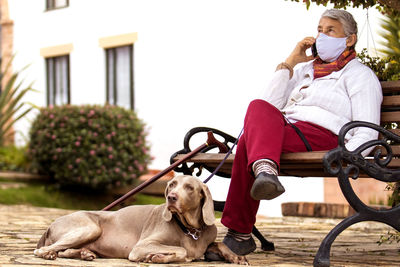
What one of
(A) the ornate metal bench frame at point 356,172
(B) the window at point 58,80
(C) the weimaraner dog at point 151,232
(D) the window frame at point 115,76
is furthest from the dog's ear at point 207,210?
(B) the window at point 58,80

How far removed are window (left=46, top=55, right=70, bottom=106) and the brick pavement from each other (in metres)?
7.42

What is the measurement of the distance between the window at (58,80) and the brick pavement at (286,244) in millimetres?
7416

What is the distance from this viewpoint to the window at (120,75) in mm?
15094

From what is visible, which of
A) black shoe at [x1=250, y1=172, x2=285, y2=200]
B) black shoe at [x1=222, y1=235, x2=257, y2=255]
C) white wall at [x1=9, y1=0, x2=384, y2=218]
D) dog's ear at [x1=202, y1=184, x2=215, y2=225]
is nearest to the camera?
black shoe at [x1=250, y1=172, x2=285, y2=200]

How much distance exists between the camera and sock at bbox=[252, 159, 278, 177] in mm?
4205

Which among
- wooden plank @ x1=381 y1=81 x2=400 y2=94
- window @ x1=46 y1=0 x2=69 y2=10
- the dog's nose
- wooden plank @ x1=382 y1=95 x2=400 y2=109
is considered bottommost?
the dog's nose

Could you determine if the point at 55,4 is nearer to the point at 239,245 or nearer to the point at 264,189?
the point at 239,245

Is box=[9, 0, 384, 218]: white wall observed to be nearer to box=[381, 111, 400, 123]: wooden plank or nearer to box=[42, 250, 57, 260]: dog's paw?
box=[381, 111, 400, 123]: wooden plank

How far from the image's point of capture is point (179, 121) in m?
13.7

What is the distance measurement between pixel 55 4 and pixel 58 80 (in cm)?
167

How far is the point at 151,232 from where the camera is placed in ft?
14.6

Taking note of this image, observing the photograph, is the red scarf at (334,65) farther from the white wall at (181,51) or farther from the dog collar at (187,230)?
the white wall at (181,51)

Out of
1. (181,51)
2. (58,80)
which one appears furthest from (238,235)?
(58,80)

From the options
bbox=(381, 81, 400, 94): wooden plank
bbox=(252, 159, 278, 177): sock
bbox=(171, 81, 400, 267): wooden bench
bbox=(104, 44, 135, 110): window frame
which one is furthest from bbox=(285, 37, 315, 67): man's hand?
bbox=(104, 44, 135, 110): window frame
